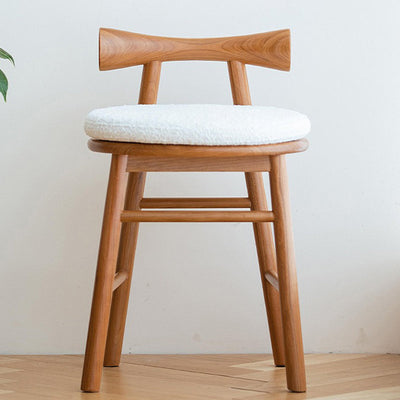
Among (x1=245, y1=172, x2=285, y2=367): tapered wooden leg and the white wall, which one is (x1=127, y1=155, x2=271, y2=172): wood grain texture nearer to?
(x1=245, y1=172, x2=285, y2=367): tapered wooden leg

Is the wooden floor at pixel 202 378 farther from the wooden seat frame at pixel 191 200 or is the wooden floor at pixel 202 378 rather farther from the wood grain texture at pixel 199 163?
the wood grain texture at pixel 199 163

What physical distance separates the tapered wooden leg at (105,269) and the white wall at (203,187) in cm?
35

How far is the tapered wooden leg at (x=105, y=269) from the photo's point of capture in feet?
3.68

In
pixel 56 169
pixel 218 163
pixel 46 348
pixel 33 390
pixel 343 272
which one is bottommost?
pixel 46 348

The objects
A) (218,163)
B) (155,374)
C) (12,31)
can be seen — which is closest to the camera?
(218,163)

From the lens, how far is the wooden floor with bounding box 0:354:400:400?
1150 millimetres

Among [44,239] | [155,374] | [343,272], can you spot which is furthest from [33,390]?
[343,272]

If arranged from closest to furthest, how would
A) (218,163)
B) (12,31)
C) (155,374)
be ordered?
(218,163) < (155,374) < (12,31)

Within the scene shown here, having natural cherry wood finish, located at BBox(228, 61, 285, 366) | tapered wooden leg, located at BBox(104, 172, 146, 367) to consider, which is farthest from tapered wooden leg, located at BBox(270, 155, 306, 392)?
tapered wooden leg, located at BBox(104, 172, 146, 367)

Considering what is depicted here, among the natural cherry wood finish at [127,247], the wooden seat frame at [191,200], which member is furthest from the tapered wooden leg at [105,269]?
the natural cherry wood finish at [127,247]

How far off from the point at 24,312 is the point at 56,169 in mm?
294

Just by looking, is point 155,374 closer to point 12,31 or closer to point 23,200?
point 23,200

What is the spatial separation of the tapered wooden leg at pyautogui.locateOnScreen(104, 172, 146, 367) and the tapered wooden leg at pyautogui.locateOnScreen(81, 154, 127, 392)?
0.18 m

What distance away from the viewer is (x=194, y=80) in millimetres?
1484
